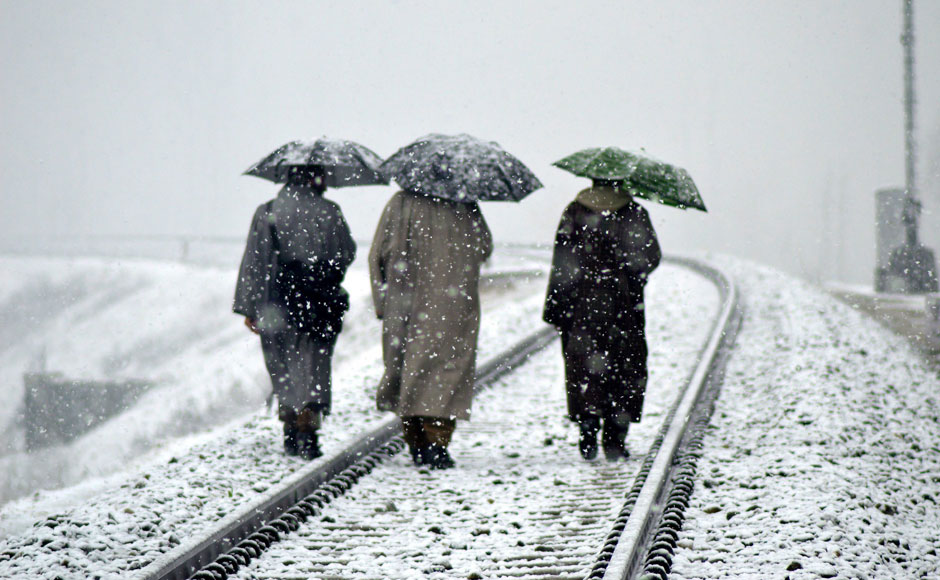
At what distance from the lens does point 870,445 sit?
6.01m

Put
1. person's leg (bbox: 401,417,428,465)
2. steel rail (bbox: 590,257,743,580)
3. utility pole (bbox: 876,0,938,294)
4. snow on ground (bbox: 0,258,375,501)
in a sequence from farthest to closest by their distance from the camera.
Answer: utility pole (bbox: 876,0,938,294) < snow on ground (bbox: 0,258,375,501) < person's leg (bbox: 401,417,428,465) < steel rail (bbox: 590,257,743,580)

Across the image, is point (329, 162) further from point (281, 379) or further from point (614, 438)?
point (614, 438)

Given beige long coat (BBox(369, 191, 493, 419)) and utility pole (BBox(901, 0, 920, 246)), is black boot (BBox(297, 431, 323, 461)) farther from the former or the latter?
utility pole (BBox(901, 0, 920, 246))

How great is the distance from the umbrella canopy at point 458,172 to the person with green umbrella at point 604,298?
0.35 metres

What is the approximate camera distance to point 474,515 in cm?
489

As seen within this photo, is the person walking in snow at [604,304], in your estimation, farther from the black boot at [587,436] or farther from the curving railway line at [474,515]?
the curving railway line at [474,515]

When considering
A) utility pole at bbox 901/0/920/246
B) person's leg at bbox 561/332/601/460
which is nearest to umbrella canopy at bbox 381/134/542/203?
person's leg at bbox 561/332/601/460

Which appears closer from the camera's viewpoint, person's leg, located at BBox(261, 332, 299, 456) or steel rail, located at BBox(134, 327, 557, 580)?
steel rail, located at BBox(134, 327, 557, 580)

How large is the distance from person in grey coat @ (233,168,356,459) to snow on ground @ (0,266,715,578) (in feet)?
1.04

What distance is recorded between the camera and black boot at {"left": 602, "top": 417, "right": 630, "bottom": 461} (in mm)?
5984

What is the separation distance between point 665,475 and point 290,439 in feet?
7.81

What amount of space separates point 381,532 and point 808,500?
2.15 meters

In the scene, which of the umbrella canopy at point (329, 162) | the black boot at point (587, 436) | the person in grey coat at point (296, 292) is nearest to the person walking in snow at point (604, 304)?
the black boot at point (587, 436)

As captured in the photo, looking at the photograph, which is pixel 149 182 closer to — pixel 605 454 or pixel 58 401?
pixel 58 401
